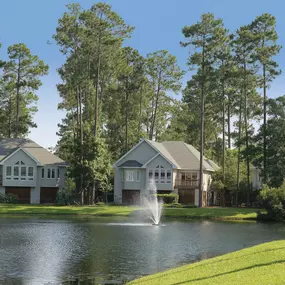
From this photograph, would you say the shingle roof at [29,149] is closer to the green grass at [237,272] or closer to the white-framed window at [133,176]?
the white-framed window at [133,176]

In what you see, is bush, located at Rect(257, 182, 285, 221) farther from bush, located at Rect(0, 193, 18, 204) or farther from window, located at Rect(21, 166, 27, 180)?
window, located at Rect(21, 166, 27, 180)

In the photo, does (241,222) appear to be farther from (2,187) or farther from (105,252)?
(2,187)

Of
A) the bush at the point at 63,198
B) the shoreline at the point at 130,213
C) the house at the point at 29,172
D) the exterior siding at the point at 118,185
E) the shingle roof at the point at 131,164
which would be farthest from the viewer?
the exterior siding at the point at 118,185

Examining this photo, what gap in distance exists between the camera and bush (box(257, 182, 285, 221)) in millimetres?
48875

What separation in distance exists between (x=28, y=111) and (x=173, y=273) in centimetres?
6827

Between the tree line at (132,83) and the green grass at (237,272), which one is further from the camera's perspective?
the tree line at (132,83)

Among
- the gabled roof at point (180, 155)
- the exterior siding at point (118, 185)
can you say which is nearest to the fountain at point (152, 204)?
the exterior siding at point (118, 185)

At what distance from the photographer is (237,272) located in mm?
15797

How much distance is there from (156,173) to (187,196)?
4901mm

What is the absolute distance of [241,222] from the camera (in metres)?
47.5

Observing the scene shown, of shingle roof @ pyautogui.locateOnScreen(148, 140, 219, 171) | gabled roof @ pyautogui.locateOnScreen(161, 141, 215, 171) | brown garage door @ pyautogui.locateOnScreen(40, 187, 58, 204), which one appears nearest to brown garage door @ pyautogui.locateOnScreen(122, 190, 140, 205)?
shingle roof @ pyautogui.locateOnScreen(148, 140, 219, 171)

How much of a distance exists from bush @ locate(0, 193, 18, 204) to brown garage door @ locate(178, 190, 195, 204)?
20.3 meters

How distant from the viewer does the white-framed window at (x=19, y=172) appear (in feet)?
223

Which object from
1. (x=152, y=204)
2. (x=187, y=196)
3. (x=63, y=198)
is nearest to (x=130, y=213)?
(x=152, y=204)
